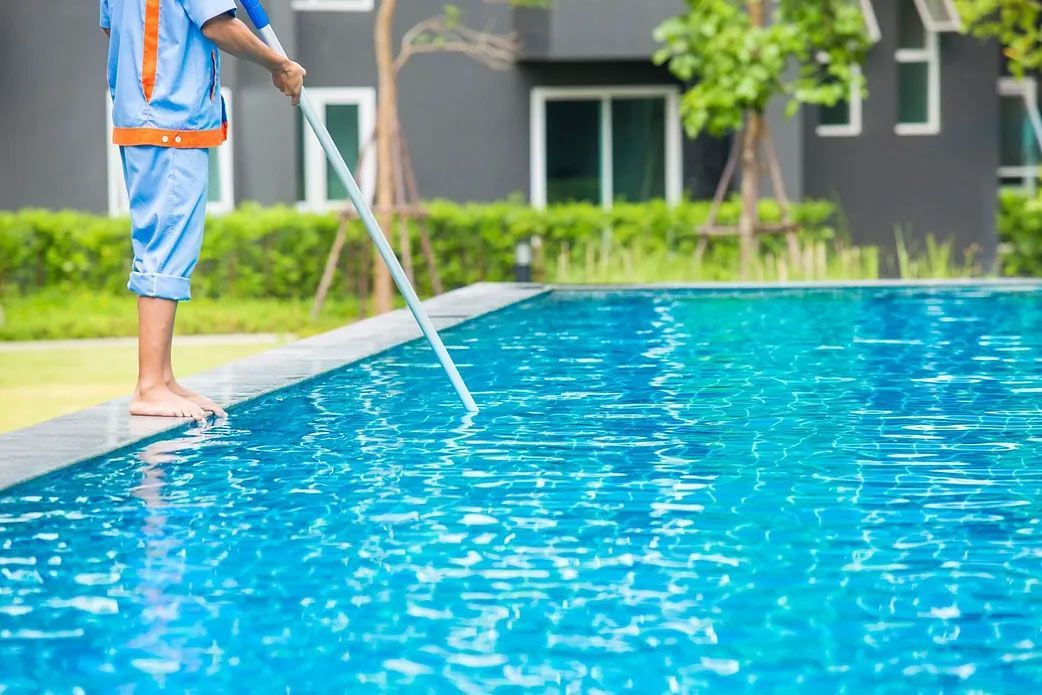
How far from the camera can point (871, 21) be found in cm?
2297

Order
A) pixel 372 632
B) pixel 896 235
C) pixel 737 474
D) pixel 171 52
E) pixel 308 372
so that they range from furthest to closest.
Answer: pixel 896 235 < pixel 308 372 < pixel 171 52 < pixel 737 474 < pixel 372 632

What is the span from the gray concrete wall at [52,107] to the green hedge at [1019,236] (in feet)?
36.2

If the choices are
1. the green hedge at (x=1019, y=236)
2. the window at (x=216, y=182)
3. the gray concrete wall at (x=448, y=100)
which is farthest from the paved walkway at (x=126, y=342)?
the green hedge at (x=1019, y=236)

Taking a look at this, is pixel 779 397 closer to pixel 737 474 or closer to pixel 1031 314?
pixel 737 474

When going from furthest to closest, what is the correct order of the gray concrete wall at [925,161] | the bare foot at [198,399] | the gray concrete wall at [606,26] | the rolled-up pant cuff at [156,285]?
the gray concrete wall at [925,161] < the gray concrete wall at [606,26] < the rolled-up pant cuff at [156,285] < the bare foot at [198,399]

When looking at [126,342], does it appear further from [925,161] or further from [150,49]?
[925,161]

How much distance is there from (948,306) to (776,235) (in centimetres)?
784

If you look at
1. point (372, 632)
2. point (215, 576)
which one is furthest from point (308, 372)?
point (372, 632)

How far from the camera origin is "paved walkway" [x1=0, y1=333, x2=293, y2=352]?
16.3 m

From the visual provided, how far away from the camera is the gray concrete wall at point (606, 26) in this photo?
2120 cm

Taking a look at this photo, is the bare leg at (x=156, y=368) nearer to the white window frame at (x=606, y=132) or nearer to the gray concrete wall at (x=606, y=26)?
the gray concrete wall at (x=606, y=26)

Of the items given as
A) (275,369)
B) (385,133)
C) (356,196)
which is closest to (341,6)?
(385,133)

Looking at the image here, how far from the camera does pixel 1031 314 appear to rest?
1155 cm

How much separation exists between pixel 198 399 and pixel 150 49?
49.1 inches
